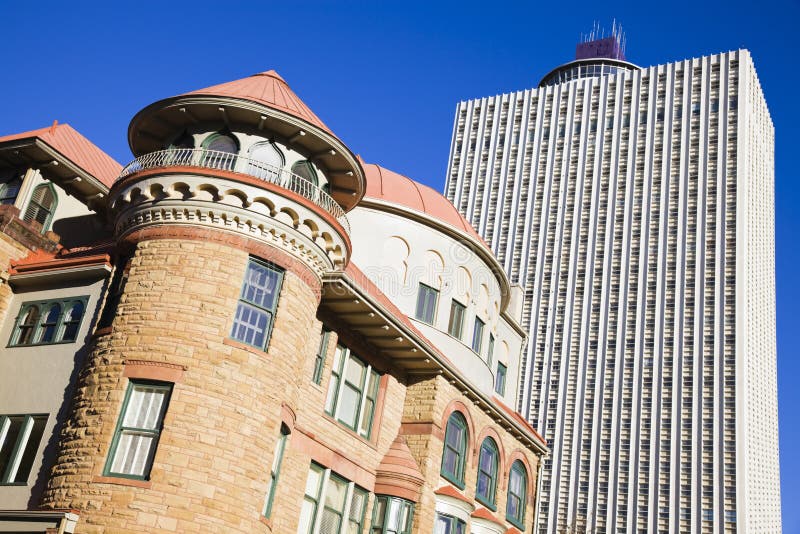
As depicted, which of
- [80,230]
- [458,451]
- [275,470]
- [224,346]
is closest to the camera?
[224,346]

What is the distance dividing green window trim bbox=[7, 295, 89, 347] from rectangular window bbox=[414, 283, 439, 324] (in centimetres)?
1189

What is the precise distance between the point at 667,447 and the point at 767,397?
84.3ft

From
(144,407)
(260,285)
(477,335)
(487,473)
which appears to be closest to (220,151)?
(260,285)

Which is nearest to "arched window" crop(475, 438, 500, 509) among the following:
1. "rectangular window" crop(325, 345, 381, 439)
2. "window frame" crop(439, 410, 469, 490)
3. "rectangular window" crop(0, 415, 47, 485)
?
"window frame" crop(439, 410, 469, 490)

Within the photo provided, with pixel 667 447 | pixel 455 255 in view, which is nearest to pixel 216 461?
pixel 455 255

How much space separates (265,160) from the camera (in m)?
23.0

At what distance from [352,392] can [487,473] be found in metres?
7.24

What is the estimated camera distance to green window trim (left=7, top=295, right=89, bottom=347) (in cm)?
2241

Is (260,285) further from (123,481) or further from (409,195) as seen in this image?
(409,195)

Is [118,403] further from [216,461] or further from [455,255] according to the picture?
[455,255]

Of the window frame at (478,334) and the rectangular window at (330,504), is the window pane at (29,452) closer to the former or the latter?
the rectangular window at (330,504)

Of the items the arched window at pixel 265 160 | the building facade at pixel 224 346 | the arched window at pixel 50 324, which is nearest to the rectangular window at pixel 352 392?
the building facade at pixel 224 346

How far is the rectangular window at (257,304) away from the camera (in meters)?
20.8

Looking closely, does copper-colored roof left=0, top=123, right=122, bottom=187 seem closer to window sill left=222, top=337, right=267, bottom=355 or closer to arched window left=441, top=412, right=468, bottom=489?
window sill left=222, top=337, right=267, bottom=355
